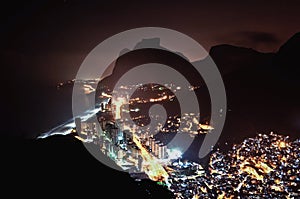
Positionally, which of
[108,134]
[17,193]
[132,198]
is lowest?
[108,134]

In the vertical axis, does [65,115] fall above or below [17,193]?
below

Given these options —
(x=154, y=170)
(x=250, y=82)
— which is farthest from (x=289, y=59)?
(x=154, y=170)

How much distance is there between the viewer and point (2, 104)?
34.2 metres

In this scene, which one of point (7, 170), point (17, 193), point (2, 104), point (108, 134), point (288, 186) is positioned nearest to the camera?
point (17, 193)

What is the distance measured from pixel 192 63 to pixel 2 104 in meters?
38.3

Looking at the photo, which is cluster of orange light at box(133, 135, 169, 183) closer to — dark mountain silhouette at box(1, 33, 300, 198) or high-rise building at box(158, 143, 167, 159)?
high-rise building at box(158, 143, 167, 159)

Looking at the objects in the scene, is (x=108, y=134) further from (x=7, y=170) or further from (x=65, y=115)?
(x=65, y=115)

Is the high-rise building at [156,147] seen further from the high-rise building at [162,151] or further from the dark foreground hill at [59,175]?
the dark foreground hill at [59,175]

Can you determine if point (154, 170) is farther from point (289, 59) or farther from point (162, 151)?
point (289, 59)

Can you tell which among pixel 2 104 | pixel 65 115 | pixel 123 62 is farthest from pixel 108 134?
pixel 123 62

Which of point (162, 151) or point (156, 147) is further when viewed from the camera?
point (156, 147)

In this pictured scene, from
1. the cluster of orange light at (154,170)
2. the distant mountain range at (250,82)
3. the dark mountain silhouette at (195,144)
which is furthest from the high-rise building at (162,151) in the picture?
the distant mountain range at (250,82)

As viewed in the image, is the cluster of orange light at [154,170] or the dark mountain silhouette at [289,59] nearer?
the cluster of orange light at [154,170]

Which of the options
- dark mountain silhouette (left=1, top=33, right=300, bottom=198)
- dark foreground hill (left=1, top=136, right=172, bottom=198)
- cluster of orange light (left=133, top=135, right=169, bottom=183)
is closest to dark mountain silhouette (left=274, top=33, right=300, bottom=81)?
dark mountain silhouette (left=1, top=33, right=300, bottom=198)
